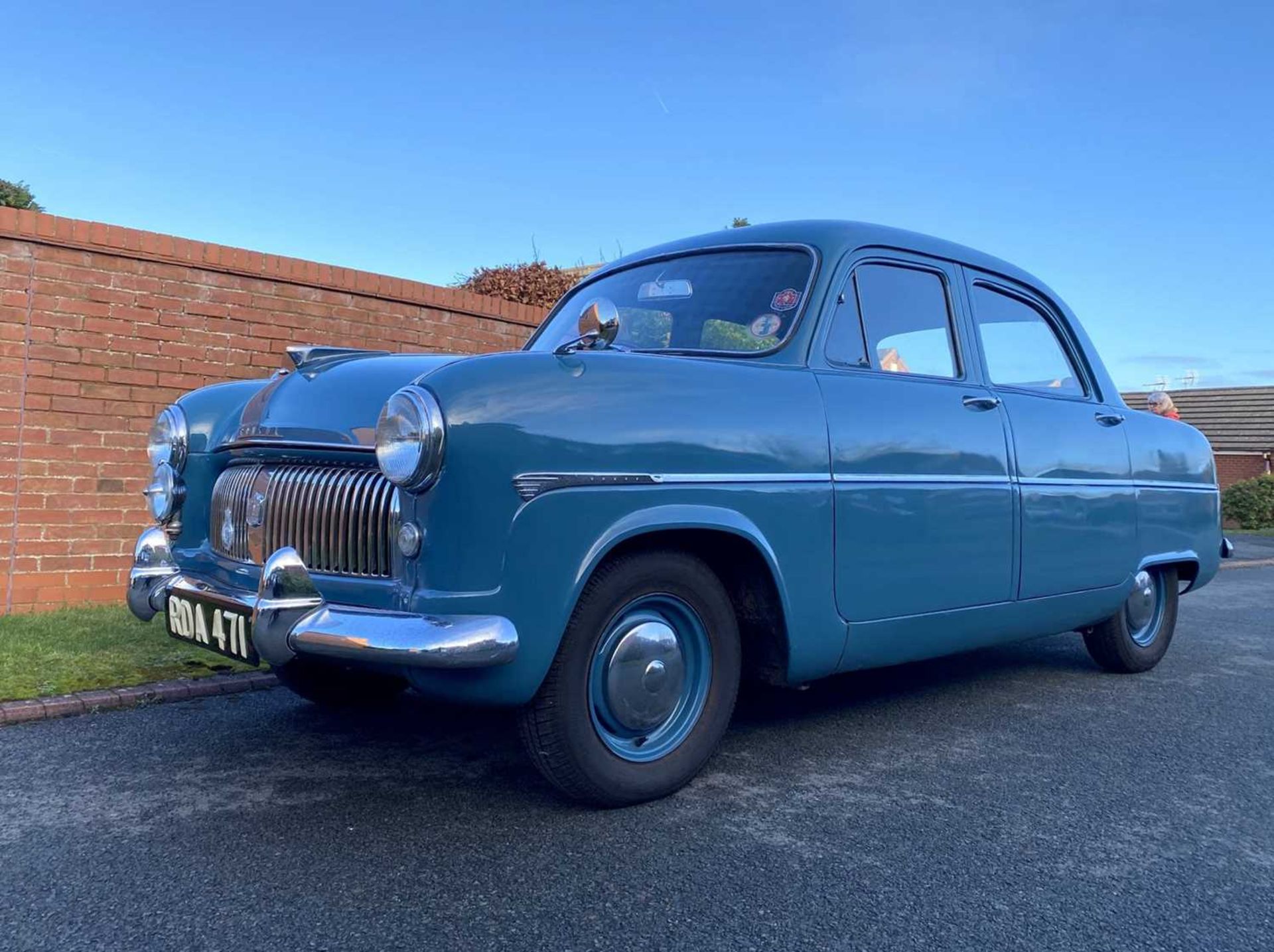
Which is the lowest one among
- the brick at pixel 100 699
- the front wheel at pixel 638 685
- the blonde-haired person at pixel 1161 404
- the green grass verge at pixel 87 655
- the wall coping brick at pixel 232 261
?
the brick at pixel 100 699

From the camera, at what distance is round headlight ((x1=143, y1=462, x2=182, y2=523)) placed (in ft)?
11.4

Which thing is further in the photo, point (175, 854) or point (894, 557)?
point (894, 557)

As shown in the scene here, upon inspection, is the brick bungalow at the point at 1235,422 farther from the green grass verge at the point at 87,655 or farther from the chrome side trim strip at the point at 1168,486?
the green grass verge at the point at 87,655

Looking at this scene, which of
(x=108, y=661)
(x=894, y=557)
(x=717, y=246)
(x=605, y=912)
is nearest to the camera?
(x=605, y=912)

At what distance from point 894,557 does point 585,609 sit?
1.23 meters

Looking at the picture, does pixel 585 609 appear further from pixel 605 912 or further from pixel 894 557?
pixel 894 557

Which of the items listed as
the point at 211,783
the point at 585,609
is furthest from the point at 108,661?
the point at 585,609

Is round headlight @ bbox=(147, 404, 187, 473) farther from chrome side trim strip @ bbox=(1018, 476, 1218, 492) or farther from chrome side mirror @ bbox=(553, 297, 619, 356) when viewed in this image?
chrome side trim strip @ bbox=(1018, 476, 1218, 492)

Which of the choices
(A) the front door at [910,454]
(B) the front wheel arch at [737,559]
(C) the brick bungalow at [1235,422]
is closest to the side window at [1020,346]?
(A) the front door at [910,454]

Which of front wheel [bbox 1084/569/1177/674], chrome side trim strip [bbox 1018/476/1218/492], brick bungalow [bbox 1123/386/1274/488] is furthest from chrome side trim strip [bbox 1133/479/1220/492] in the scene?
brick bungalow [bbox 1123/386/1274/488]

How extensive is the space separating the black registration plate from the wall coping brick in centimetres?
327

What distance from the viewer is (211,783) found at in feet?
10.1

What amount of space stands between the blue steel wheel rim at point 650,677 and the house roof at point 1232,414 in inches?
1378

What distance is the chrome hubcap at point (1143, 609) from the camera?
16.0ft
